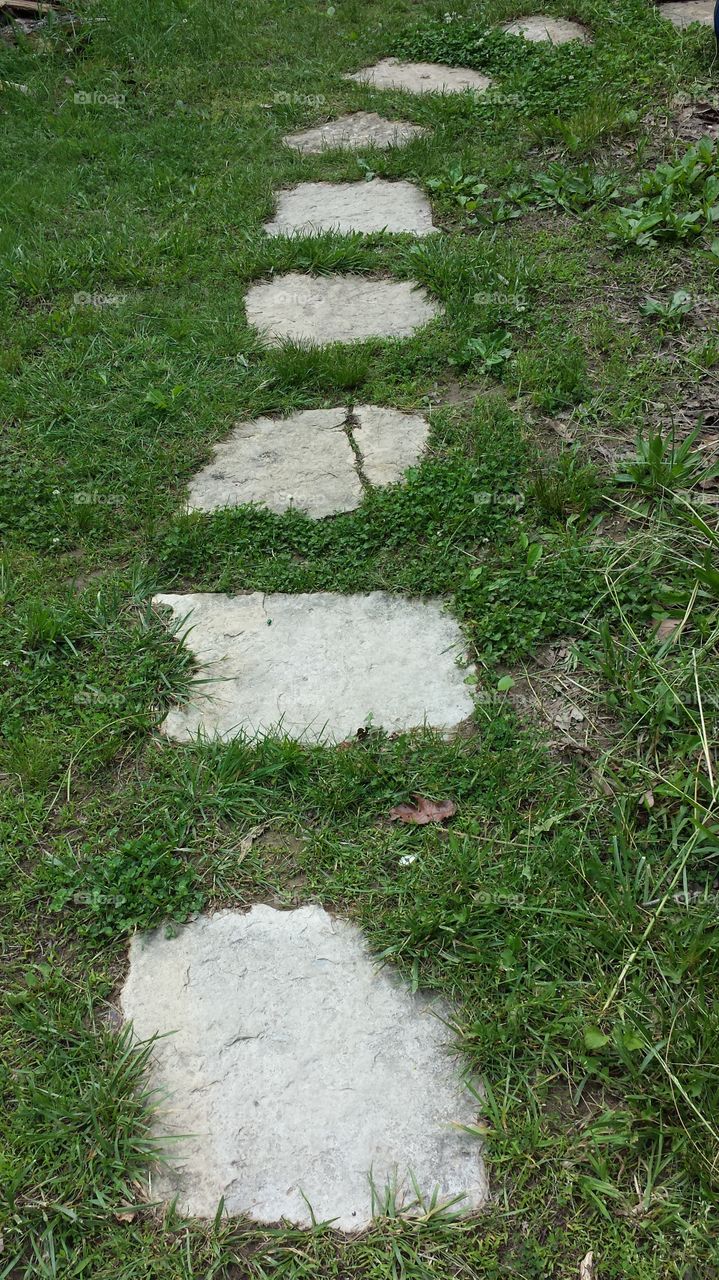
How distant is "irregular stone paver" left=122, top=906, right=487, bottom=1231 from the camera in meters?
1.73

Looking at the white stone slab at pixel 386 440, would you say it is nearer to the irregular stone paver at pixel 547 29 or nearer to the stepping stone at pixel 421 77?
the stepping stone at pixel 421 77

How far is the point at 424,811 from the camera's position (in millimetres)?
2250

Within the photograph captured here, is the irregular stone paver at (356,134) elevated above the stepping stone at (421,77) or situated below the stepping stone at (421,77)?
below

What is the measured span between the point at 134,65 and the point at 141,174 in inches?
57.5

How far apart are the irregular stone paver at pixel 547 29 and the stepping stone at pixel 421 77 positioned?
0.42 meters

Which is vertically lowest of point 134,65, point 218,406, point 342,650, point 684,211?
point 342,650

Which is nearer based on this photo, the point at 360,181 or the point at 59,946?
the point at 59,946

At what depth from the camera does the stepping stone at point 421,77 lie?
5.26 metres

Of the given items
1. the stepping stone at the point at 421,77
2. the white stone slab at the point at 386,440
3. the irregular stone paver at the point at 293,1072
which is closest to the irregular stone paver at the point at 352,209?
the stepping stone at the point at 421,77

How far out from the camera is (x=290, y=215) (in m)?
4.45

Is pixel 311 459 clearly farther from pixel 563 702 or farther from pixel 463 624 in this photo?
pixel 563 702

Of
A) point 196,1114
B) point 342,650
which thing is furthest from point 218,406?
point 196,1114

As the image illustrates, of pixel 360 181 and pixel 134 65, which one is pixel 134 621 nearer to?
pixel 360 181

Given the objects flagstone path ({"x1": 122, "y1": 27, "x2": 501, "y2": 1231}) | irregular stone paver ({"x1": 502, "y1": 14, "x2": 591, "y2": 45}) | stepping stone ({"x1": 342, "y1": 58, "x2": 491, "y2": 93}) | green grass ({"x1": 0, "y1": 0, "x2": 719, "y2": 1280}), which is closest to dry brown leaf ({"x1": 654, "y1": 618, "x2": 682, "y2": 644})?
green grass ({"x1": 0, "y1": 0, "x2": 719, "y2": 1280})
